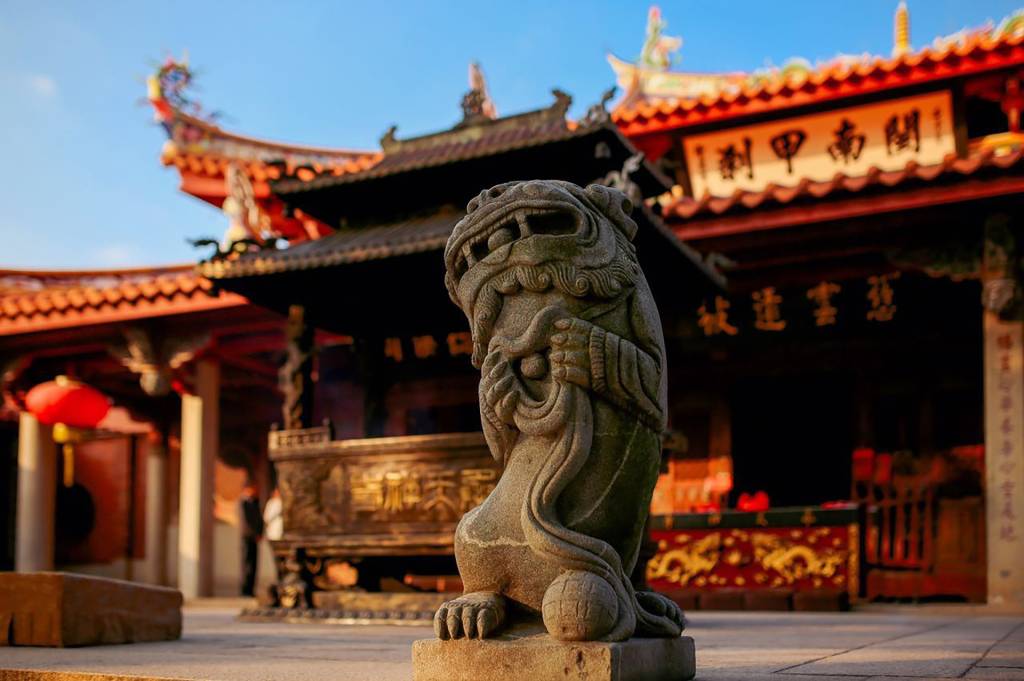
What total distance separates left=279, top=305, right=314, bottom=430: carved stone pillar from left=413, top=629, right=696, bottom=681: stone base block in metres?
6.03

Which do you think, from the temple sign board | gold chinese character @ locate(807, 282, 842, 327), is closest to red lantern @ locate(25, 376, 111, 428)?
the temple sign board

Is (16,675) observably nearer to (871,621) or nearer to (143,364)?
(871,621)

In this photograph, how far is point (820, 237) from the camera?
1071cm

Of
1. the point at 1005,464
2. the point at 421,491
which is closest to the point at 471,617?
the point at 421,491

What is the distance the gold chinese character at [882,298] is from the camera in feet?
36.8

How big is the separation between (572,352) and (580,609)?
2.60 ft

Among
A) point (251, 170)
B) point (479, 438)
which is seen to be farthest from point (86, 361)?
point (479, 438)

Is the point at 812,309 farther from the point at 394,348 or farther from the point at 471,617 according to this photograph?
the point at 471,617

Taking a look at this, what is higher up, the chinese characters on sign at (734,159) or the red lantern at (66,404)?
the chinese characters on sign at (734,159)

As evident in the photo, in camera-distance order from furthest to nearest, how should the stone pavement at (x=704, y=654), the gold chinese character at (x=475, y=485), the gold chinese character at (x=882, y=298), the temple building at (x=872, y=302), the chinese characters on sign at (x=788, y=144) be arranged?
the chinese characters on sign at (x=788, y=144), the gold chinese character at (x=882, y=298), the temple building at (x=872, y=302), the gold chinese character at (x=475, y=485), the stone pavement at (x=704, y=654)

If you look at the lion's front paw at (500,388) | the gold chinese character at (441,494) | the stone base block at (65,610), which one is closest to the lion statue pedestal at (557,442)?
the lion's front paw at (500,388)

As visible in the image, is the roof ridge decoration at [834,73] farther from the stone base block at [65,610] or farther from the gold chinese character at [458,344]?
the stone base block at [65,610]

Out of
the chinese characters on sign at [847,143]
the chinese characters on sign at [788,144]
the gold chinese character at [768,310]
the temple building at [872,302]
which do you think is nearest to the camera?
the temple building at [872,302]

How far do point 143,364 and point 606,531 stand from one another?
10741mm
